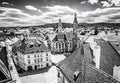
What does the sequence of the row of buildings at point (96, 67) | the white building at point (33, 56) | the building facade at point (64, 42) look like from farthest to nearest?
1. the building facade at point (64, 42)
2. the white building at point (33, 56)
3. the row of buildings at point (96, 67)

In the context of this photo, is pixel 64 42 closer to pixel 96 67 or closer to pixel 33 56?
pixel 33 56

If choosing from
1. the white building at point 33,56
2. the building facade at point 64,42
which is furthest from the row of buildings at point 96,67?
the building facade at point 64,42

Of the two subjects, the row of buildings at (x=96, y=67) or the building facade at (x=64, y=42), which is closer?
the row of buildings at (x=96, y=67)

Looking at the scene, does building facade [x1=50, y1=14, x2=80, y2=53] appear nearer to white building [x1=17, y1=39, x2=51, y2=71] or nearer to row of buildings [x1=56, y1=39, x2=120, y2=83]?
white building [x1=17, y1=39, x2=51, y2=71]

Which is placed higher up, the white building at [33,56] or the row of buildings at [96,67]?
the row of buildings at [96,67]

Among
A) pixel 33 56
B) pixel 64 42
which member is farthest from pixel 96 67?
pixel 64 42

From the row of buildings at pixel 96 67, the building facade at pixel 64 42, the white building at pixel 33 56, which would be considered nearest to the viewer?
the row of buildings at pixel 96 67

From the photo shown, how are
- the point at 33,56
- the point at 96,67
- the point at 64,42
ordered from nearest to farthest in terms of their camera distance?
the point at 96,67 → the point at 33,56 → the point at 64,42

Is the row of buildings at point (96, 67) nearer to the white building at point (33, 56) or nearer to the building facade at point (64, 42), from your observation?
the white building at point (33, 56)

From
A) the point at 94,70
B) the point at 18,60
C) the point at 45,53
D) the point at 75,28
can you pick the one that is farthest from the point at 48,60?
the point at 75,28
